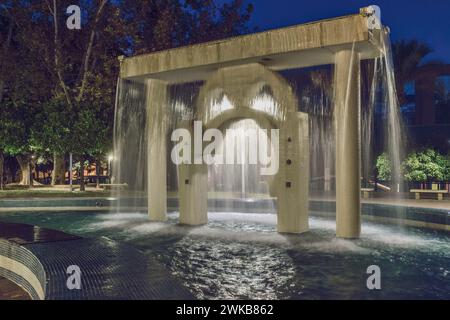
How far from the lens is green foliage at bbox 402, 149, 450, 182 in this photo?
22688 mm

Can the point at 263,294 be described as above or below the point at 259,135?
below

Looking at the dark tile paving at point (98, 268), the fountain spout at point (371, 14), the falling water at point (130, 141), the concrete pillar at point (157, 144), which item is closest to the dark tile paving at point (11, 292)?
the dark tile paving at point (98, 268)

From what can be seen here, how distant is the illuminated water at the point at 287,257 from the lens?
671cm

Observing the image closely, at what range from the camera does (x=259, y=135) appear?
25.6 metres

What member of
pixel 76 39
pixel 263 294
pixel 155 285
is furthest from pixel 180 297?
pixel 76 39

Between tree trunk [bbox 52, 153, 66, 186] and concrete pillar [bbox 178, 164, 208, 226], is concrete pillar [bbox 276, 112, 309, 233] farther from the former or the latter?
tree trunk [bbox 52, 153, 66, 186]

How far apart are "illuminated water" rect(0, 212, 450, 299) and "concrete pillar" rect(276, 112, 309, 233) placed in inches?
19.5

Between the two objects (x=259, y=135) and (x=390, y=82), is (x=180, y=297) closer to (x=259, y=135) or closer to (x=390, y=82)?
(x=390, y=82)

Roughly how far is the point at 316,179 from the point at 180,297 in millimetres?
33288

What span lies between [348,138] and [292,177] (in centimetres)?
173

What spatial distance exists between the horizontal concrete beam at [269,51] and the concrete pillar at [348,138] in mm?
482

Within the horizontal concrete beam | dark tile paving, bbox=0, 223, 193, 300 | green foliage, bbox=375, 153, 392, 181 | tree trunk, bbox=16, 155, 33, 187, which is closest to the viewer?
dark tile paving, bbox=0, 223, 193, 300

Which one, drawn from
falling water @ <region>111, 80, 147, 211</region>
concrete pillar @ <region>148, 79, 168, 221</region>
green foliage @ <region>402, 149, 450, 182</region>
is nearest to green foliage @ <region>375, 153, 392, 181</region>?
green foliage @ <region>402, 149, 450, 182</region>

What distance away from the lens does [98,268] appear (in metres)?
6.92
